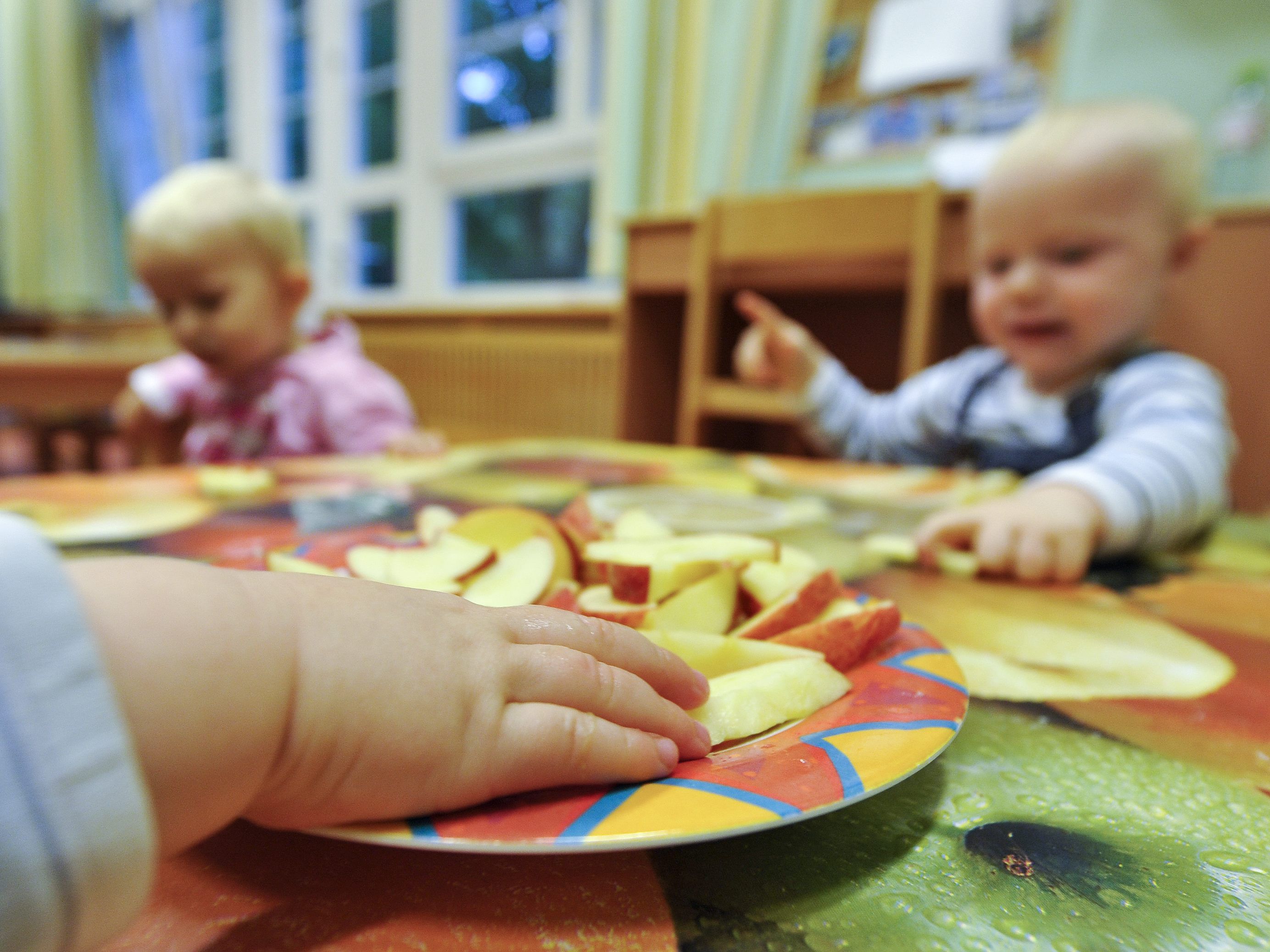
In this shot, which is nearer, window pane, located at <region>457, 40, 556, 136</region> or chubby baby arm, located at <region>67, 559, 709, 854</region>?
chubby baby arm, located at <region>67, 559, 709, 854</region>

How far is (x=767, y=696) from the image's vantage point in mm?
290

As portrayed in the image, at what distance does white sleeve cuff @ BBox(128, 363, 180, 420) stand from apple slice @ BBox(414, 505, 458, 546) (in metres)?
1.24

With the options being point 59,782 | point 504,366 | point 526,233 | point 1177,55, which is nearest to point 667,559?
point 59,782

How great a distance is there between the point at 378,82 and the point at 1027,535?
4.30m

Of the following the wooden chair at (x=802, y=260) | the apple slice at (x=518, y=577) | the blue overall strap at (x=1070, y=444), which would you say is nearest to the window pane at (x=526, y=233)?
the wooden chair at (x=802, y=260)

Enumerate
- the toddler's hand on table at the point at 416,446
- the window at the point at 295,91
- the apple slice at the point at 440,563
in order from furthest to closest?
the window at the point at 295,91 → the toddler's hand on table at the point at 416,446 → the apple slice at the point at 440,563

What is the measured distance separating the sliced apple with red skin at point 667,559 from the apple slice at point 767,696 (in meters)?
0.07

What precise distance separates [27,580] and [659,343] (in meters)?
2.15

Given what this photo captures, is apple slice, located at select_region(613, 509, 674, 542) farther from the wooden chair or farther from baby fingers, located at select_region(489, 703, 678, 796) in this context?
the wooden chair

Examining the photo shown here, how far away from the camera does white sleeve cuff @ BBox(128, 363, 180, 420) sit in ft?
5.11

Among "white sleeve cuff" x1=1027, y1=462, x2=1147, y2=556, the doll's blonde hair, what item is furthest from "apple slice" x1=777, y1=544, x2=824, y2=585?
the doll's blonde hair

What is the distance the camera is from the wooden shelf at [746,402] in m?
1.49

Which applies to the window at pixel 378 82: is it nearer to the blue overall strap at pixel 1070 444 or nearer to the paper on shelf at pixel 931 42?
the paper on shelf at pixel 931 42

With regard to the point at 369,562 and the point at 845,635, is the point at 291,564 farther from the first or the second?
the point at 845,635
